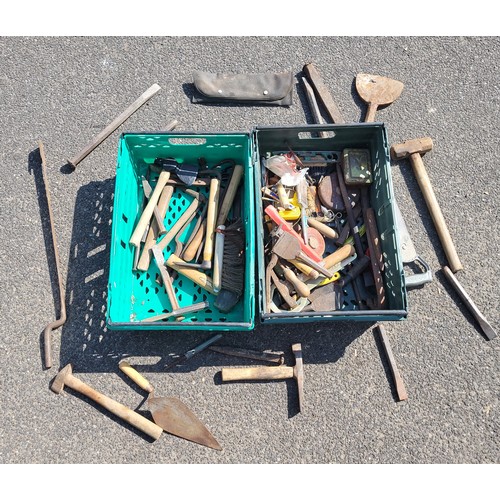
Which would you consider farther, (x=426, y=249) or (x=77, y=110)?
(x=77, y=110)

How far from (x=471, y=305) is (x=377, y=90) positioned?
1.69 meters

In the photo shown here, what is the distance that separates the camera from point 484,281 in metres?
3.04

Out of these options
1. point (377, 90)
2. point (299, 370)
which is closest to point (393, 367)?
point (299, 370)

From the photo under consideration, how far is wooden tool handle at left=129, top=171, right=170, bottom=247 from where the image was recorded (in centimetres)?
277

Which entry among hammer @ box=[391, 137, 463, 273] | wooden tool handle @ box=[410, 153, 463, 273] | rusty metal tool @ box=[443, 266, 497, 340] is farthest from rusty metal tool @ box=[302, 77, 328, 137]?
rusty metal tool @ box=[443, 266, 497, 340]

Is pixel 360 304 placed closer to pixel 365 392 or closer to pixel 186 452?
pixel 365 392

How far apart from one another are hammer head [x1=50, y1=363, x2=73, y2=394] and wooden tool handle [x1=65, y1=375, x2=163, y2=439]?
0.02m

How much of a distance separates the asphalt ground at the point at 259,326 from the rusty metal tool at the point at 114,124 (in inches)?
2.1

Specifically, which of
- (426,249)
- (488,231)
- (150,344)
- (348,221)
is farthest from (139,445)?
(488,231)

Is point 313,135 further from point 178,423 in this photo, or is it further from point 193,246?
point 178,423

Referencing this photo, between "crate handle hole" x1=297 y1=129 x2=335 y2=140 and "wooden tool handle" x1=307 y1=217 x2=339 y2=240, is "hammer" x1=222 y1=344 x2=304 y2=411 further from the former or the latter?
"crate handle hole" x1=297 y1=129 x2=335 y2=140

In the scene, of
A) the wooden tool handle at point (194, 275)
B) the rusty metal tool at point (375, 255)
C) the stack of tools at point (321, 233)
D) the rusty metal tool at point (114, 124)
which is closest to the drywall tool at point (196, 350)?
the wooden tool handle at point (194, 275)

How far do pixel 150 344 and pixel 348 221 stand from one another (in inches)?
59.2

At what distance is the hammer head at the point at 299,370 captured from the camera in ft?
9.07
